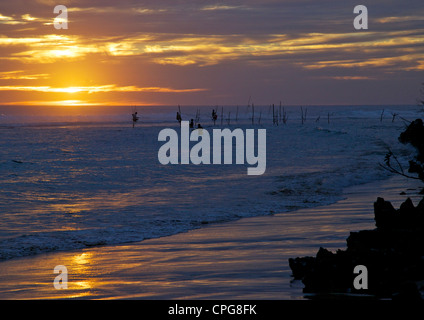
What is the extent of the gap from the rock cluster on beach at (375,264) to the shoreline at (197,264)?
0.29 meters

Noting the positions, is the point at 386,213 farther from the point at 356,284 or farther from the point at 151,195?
the point at 151,195

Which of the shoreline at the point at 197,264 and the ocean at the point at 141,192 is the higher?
the ocean at the point at 141,192

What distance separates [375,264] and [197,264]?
109 inches

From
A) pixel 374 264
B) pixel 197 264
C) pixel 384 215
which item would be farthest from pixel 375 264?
pixel 197 264

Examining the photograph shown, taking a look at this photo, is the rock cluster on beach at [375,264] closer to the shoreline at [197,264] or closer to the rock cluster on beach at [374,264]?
the rock cluster on beach at [374,264]

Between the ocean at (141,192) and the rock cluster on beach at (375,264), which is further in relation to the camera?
the ocean at (141,192)

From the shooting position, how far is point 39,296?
652cm

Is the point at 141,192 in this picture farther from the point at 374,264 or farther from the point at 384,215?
the point at 374,264

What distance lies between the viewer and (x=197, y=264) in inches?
312

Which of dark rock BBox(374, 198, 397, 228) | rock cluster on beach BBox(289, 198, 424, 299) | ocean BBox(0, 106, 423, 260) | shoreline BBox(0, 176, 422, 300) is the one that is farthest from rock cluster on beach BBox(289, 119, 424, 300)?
ocean BBox(0, 106, 423, 260)

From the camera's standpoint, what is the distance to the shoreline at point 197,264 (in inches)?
257

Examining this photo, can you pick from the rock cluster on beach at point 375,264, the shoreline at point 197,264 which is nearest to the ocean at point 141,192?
the shoreline at point 197,264
